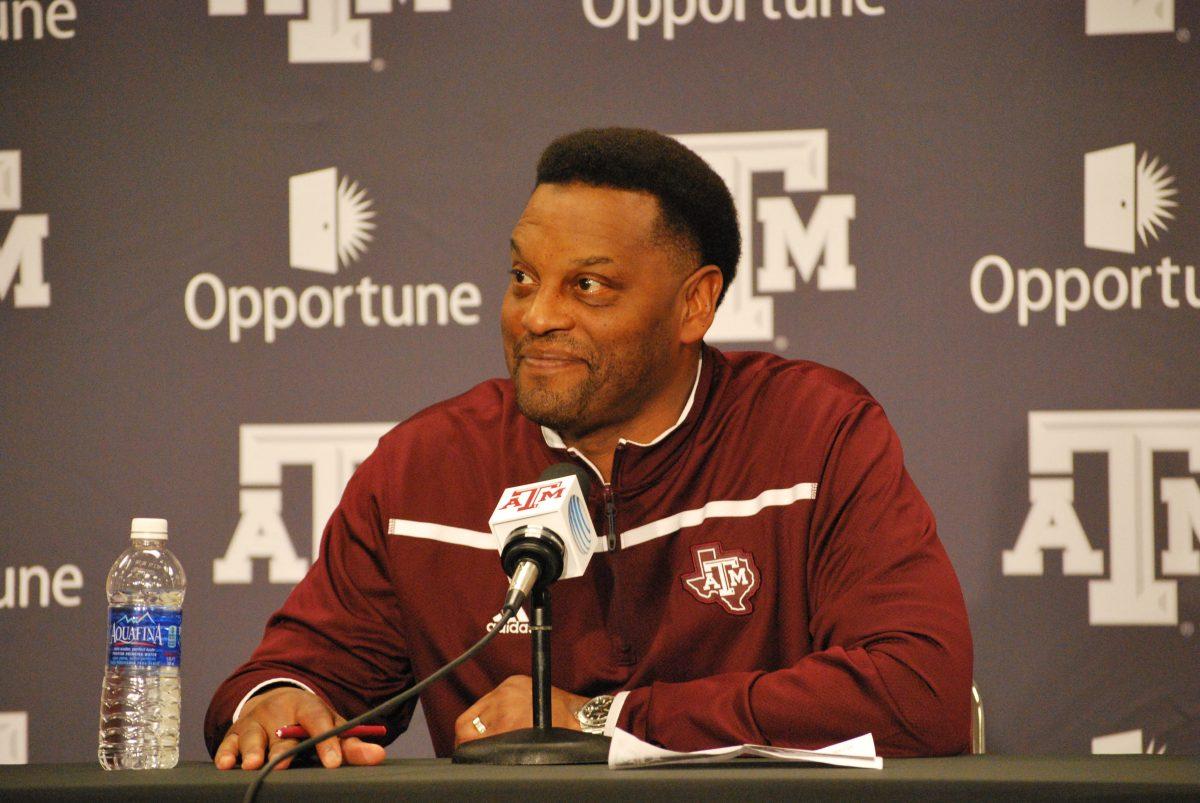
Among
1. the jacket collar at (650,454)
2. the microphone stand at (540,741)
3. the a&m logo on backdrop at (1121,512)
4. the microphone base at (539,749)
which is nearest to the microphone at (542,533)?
the microphone stand at (540,741)

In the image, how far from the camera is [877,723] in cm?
169

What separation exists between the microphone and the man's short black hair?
2.57ft

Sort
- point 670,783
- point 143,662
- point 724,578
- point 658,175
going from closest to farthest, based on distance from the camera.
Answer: point 670,783, point 143,662, point 724,578, point 658,175

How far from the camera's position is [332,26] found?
3.18 m

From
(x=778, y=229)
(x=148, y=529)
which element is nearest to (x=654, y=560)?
(x=148, y=529)

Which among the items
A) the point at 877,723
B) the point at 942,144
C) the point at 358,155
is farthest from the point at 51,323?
the point at 877,723

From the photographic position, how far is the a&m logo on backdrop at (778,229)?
119 inches

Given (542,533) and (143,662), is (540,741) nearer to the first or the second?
(542,533)

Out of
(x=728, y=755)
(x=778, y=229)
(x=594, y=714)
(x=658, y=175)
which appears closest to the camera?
(x=728, y=755)

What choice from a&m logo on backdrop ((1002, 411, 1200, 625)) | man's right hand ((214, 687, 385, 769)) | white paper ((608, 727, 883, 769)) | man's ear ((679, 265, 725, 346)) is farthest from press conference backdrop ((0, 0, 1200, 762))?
white paper ((608, 727, 883, 769))

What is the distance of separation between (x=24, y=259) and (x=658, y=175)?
1773 mm

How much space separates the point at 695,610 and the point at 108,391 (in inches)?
68.8

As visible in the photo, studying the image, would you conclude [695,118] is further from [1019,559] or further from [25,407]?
[25,407]

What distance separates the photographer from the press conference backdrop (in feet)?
9.58
